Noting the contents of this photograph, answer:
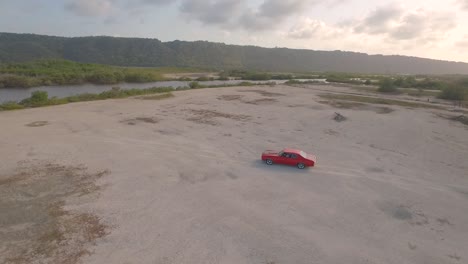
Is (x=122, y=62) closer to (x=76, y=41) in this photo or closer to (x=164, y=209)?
(x=76, y=41)

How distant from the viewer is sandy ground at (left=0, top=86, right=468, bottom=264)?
11.8 metres

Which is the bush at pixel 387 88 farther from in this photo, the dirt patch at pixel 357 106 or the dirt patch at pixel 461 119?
the dirt patch at pixel 461 119

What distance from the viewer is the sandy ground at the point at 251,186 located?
11.8 m

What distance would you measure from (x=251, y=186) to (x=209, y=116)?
18055 mm

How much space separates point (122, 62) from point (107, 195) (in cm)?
14267

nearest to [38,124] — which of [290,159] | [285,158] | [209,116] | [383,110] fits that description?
[209,116]

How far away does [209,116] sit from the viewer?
34.1 meters

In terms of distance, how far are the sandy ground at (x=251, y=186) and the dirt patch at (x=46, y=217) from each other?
222 millimetres

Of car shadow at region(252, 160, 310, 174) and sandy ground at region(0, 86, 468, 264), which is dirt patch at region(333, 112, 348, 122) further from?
car shadow at region(252, 160, 310, 174)

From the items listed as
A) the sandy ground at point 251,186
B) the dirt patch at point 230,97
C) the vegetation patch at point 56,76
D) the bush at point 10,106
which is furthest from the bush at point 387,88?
the bush at point 10,106

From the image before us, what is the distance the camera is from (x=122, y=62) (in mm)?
146500

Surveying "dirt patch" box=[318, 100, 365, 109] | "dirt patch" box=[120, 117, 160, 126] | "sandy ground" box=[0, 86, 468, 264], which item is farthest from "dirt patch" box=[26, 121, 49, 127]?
"dirt patch" box=[318, 100, 365, 109]

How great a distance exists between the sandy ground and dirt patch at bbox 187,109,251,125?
0.44 meters

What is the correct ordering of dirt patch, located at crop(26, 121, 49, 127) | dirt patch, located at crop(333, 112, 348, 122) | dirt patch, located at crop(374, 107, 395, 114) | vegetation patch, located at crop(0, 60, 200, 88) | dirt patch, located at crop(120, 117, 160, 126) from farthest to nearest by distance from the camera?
vegetation patch, located at crop(0, 60, 200, 88), dirt patch, located at crop(374, 107, 395, 114), dirt patch, located at crop(333, 112, 348, 122), dirt patch, located at crop(120, 117, 160, 126), dirt patch, located at crop(26, 121, 49, 127)
